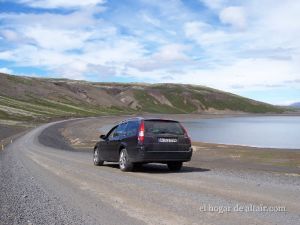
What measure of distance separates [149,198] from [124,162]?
6200 millimetres

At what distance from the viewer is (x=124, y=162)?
17156 mm

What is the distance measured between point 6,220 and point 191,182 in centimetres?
587

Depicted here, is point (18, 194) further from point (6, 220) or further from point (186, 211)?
point (186, 211)

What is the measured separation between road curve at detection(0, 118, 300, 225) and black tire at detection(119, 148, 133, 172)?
0.55m

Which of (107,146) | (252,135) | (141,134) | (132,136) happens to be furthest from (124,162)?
(252,135)

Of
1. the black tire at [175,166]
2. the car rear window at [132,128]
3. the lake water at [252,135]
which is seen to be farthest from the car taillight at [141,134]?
the lake water at [252,135]

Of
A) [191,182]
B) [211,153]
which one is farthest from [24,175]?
[211,153]

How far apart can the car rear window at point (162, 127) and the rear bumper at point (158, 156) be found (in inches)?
27.9

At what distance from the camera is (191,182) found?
13.6 metres

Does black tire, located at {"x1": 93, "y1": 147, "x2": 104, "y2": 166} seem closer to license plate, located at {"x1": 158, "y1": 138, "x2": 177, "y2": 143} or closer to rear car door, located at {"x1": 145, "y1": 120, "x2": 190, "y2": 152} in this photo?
rear car door, located at {"x1": 145, "y1": 120, "x2": 190, "y2": 152}

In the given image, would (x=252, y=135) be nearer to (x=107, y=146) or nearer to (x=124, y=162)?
(x=107, y=146)

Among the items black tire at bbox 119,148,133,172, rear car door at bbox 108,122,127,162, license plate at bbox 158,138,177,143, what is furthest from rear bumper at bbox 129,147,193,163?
rear car door at bbox 108,122,127,162

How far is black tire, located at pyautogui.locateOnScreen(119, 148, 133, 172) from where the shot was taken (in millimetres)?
16844

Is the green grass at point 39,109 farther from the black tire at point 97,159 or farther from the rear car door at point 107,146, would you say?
the rear car door at point 107,146
